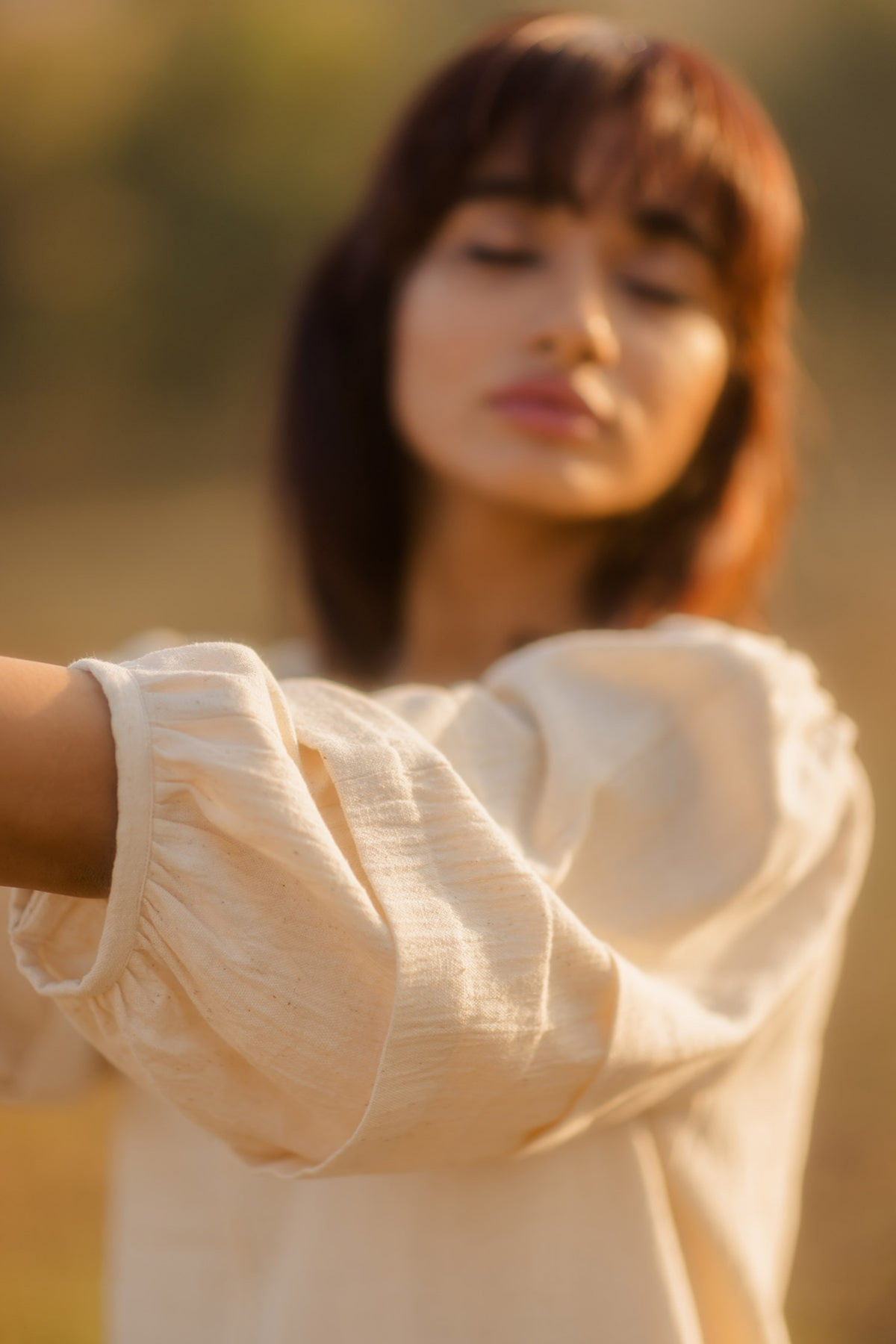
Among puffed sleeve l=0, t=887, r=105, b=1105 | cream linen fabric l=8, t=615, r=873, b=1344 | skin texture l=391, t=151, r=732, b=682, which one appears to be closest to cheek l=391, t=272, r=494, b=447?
skin texture l=391, t=151, r=732, b=682

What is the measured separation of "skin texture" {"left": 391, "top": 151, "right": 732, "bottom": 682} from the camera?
1.00m

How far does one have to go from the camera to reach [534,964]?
56 cm

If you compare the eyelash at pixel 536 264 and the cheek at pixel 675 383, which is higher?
the eyelash at pixel 536 264

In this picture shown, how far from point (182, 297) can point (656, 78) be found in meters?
7.50

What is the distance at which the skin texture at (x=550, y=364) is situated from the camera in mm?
1001

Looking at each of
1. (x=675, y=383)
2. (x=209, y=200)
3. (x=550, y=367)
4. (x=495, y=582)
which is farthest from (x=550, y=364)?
(x=209, y=200)

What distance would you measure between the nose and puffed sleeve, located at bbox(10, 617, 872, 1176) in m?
0.37

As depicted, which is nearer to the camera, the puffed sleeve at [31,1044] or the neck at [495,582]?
the puffed sleeve at [31,1044]

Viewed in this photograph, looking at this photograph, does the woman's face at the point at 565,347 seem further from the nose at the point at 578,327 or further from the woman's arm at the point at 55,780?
the woman's arm at the point at 55,780

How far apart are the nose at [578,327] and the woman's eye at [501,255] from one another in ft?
0.16

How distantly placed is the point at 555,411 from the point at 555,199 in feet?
0.54

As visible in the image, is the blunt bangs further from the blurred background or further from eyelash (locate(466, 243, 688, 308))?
the blurred background

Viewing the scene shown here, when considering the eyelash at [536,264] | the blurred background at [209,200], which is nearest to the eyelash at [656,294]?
the eyelash at [536,264]

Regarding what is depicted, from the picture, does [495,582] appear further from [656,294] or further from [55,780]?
[55,780]
